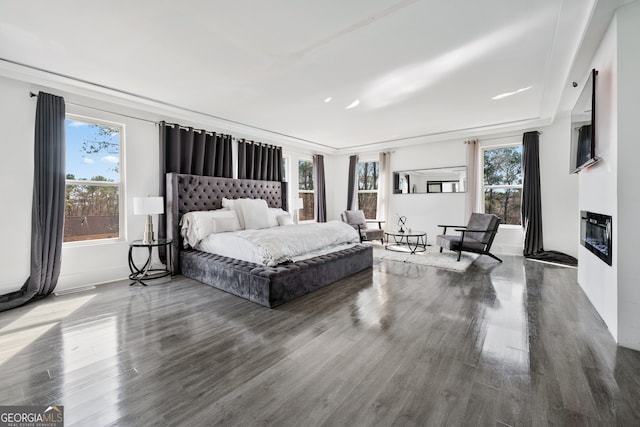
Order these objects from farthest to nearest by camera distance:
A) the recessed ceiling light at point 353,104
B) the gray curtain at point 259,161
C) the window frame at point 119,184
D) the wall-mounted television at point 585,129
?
the gray curtain at point 259,161, the recessed ceiling light at point 353,104, the window frame at point 119,184, the wall-mounted television at point 585,129

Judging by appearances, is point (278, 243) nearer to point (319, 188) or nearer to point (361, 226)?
point (361, 226)

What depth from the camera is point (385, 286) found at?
360 cm

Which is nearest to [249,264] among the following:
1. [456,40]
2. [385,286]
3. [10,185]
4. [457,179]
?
[385,286]

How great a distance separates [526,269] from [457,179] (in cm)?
248

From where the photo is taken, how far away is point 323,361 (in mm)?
1938

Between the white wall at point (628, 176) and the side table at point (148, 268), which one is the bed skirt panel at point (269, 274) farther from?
the white wall at point (628, 176)

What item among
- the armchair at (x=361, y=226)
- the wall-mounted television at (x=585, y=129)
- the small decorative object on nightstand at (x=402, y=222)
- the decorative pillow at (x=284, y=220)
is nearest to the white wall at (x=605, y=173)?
the wall-mounted television at (x=585, y=129)

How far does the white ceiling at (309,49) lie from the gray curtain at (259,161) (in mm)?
1305

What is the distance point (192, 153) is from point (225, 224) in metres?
1.48

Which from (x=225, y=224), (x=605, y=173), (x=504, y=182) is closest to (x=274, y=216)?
(x=225, y=224)

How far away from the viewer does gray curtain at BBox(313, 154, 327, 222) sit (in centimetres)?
746

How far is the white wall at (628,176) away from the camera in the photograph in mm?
2057

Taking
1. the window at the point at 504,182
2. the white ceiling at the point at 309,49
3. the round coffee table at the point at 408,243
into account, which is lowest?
the round coffee table at the point at 408,243

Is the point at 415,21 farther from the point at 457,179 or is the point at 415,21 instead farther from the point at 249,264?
the point at 457,179
